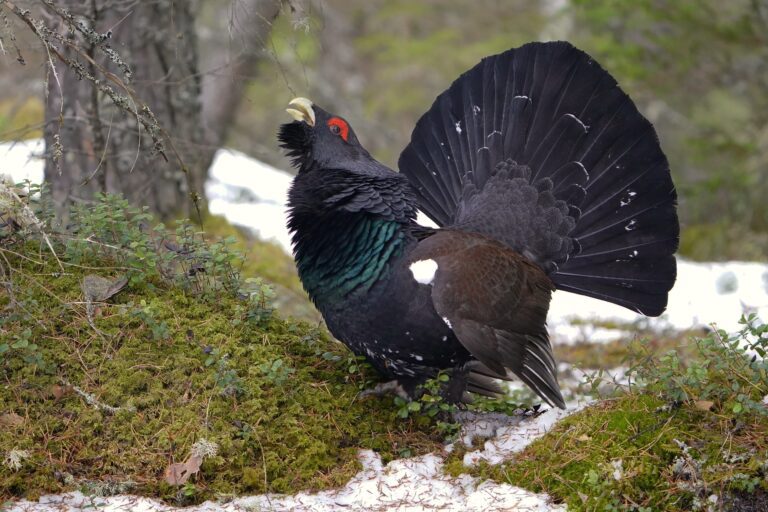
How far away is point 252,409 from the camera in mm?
4207

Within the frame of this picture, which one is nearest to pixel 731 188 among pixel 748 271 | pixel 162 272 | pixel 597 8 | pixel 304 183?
pixel 748 271

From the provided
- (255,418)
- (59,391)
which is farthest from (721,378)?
(59,391)

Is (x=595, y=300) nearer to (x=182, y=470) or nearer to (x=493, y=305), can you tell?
(x=493, y=305)

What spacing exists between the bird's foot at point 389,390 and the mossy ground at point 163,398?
0.26 feet

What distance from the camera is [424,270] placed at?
15.1 ft

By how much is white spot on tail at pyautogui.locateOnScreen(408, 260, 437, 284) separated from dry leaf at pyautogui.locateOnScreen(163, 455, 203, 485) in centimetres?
152

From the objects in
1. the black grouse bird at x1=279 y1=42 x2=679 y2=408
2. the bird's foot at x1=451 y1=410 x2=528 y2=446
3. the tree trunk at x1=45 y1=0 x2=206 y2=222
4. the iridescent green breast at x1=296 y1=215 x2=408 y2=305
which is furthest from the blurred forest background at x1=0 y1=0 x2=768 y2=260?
the bird's foot at x1=451 y1=410 x2=528 y2=446

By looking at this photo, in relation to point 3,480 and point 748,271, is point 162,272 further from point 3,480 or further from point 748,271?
point 748,271

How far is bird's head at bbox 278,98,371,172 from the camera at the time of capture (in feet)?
17.2

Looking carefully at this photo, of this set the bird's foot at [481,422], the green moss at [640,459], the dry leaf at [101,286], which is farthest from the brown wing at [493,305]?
the dry leaf at [101,286]

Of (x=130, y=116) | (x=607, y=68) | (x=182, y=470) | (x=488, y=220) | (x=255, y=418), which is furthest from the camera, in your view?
(x=607, y=68)

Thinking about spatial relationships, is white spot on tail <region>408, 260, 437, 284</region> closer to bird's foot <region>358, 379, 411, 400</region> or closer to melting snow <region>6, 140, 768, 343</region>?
bird's foot <region>358, 379, 411, 400</region>

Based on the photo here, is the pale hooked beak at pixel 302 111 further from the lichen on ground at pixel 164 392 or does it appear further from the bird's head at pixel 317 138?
the lichen on ground at pixel 164 392

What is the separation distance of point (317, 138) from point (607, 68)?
6.43 meters
